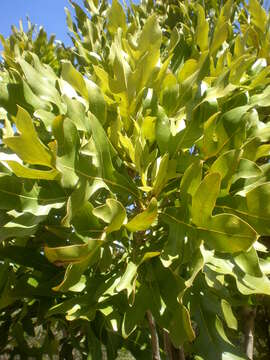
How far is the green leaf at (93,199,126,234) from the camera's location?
36.8 inches

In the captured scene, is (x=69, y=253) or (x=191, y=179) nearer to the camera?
(x=69, y=253)

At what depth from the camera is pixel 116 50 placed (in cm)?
115

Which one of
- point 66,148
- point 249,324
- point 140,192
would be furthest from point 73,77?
point 249,324

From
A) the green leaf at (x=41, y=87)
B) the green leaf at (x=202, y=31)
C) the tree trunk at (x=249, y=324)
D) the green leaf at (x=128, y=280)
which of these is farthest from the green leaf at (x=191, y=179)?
the tree trunk at (x=249, y=324)

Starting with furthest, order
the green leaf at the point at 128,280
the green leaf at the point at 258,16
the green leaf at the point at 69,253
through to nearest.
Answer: the green leaf at the point at 258,16 → the green leaf at the point at 128,280 → the green leaf at the point at 69,253

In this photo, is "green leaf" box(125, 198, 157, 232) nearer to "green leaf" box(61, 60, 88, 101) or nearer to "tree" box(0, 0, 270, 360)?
"tree" box(0, 0, 270, 360)

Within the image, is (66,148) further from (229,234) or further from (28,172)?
(229,234)

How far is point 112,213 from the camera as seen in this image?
37.5 inches

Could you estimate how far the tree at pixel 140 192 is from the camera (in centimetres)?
96

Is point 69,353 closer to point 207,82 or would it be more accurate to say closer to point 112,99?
point 112,99

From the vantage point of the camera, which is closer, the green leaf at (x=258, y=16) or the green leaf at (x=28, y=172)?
the green leaf at (x=28, y=172)

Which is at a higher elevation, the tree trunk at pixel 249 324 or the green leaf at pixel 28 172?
the green leaf at pixel 28 172

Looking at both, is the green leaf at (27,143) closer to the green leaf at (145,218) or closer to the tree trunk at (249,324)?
the green leaf at (145,218)

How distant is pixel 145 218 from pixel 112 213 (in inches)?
3.3
